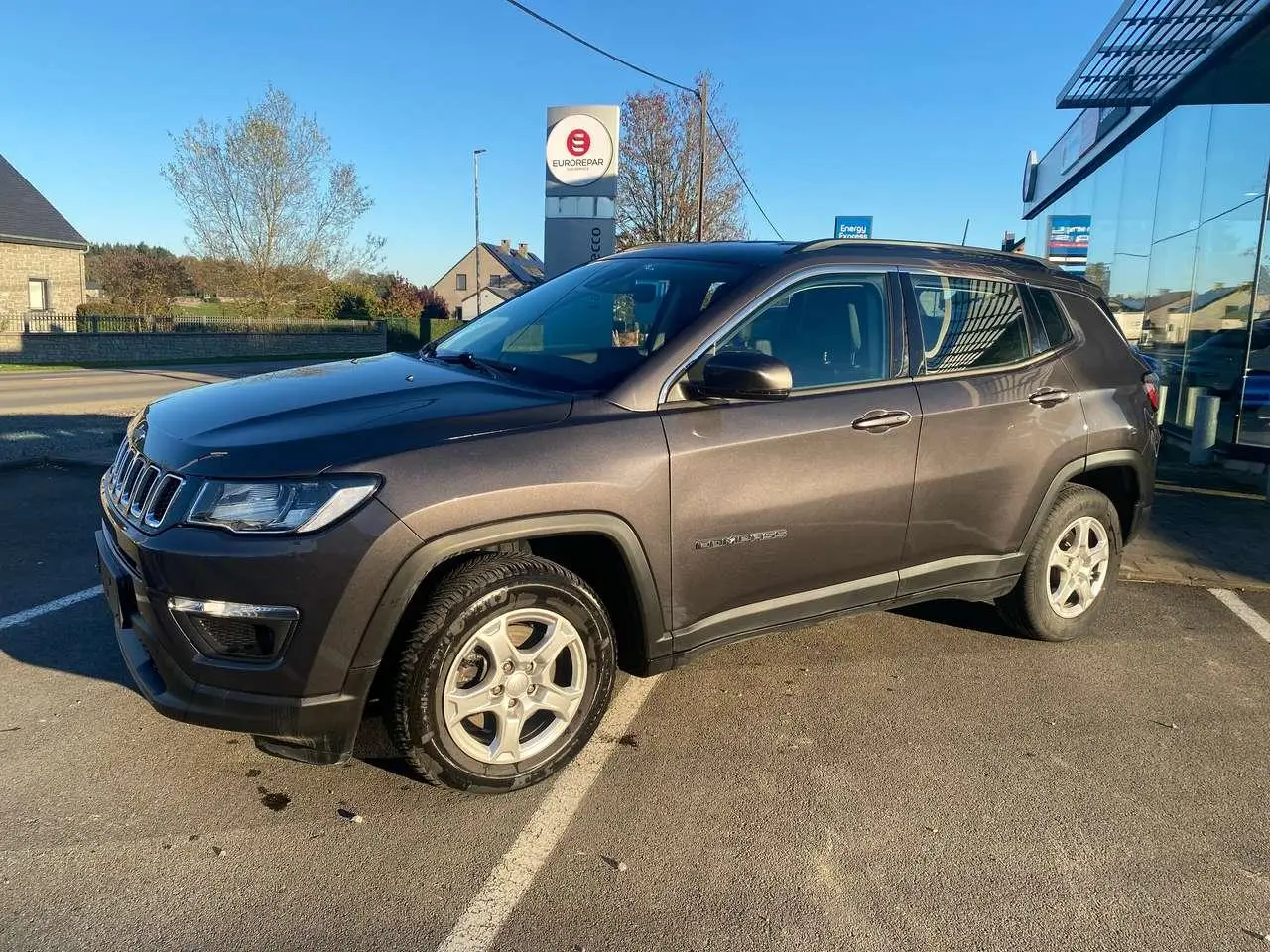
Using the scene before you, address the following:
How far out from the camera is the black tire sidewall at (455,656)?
2883mm

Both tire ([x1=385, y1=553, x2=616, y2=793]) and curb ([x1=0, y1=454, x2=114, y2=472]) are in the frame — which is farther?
curb ([x1=0, y1=454, x2=114, y2=472])

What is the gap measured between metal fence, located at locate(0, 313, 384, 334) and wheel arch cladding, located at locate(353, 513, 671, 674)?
101 ft

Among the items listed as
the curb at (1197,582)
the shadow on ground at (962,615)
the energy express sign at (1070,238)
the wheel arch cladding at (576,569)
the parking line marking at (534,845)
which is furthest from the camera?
the energy express sign at (1070,238)

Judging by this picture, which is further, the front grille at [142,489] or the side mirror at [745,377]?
the side mirror at [745,377]

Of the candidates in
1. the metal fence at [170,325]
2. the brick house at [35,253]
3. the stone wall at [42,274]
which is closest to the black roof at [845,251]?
the metal fence at [170,325]

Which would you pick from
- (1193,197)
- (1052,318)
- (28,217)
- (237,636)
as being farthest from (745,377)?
(28,217)

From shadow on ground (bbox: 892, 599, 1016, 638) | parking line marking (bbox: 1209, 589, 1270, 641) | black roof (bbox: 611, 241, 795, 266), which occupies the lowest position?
shadow on ground (bbox: 892, 599, 1016, 638)

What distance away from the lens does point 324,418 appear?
9.67 feet

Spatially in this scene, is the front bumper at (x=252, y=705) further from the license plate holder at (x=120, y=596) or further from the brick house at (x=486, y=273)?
the brick house at (x=486, y=273)

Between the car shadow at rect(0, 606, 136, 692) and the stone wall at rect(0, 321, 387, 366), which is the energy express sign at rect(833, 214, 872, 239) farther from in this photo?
the car shadow at rect(0, 606, 136, 692)

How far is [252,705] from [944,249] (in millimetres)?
3463

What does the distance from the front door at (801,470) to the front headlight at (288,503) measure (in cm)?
107

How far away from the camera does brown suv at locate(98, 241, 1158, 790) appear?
107 inches

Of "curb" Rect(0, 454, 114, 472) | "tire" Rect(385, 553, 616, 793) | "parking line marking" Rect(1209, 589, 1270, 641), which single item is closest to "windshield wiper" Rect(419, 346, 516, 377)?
"tire" Rect(385, 553, 616, 793)
